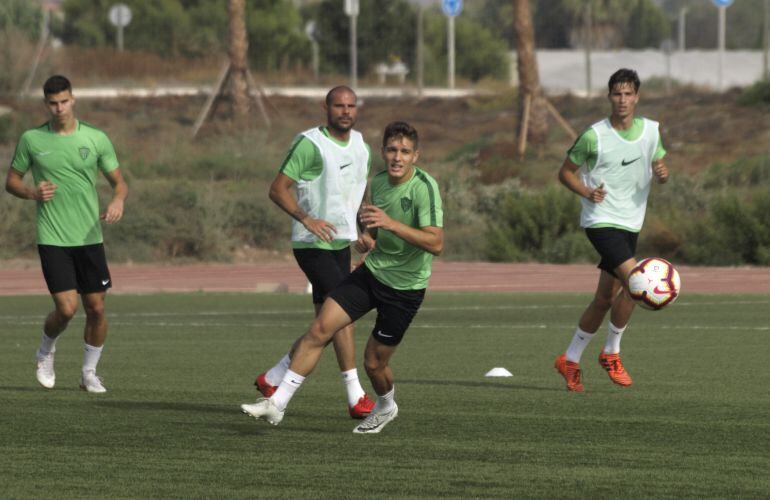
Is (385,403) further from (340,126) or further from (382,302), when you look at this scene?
(340,126)

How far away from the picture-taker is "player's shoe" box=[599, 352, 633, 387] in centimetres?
1284

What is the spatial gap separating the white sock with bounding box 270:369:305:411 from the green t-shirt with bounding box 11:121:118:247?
2877 mm

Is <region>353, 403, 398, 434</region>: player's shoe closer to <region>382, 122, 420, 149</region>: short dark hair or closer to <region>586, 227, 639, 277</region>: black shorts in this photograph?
<region>382, 122, 420, 149</region>: short dark hair

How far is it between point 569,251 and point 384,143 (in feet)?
67.4

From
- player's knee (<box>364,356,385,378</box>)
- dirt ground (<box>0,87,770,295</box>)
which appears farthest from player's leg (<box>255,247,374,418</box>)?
dirt ground (<box>0,87,770,295</box>)

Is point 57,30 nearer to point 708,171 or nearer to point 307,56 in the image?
point 307,56

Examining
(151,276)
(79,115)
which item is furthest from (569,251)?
(79,115)

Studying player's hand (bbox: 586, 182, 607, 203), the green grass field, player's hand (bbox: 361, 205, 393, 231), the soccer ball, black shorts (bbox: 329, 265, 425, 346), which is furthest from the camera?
player's hand (bbox: 586, 182, 607, 203)

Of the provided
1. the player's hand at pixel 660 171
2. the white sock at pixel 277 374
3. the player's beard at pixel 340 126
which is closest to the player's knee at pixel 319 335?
the player's beard at pixel 340 126

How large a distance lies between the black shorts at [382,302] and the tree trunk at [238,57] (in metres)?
35.8

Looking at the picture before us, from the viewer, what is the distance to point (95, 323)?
502 inches

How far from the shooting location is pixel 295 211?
10.9 meters

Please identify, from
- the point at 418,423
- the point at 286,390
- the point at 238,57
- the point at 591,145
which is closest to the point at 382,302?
the point at 286,390

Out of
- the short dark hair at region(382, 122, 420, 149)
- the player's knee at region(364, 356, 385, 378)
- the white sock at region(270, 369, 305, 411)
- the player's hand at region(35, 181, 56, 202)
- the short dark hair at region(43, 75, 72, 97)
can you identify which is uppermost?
the short dark hair at region(43, 75, 72, 97)
